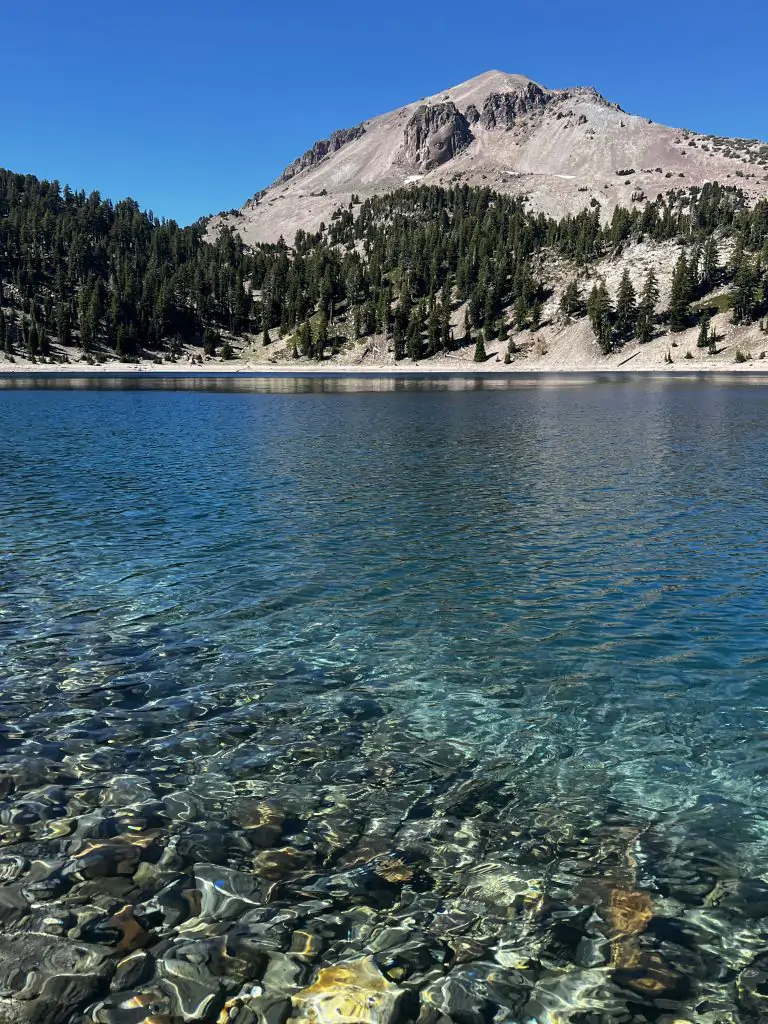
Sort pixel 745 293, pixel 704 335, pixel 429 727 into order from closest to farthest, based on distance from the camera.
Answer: pixel 429 727 < pixel 745 293 < pixel 704 335

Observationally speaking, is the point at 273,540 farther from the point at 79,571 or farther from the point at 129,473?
the point at 129,473

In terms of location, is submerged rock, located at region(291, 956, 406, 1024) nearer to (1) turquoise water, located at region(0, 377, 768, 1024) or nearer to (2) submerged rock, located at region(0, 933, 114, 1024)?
(1) turquoise water, located at region(0, 377, 768, 1024)

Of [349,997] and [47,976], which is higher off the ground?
[47,976]

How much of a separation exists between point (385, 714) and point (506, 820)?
3.47m

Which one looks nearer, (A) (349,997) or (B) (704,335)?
(A) (349,997)

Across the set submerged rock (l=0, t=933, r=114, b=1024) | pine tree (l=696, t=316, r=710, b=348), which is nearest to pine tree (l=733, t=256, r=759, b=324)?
pine tree (l=696, t=316, r=710, b=348)

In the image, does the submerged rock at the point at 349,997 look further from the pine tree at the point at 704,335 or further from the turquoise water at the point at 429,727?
the pine tree at the point at 704,335

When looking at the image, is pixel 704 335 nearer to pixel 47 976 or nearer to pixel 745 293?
pixel 745 293

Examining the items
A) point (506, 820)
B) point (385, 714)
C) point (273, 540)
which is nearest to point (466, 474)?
point (273, 540)

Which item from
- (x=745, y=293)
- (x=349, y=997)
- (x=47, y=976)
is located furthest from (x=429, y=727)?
(x=745, y=293)

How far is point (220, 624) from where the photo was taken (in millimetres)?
16047

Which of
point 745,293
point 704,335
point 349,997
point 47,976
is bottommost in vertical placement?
point 349,997

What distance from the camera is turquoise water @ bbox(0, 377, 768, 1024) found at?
695 cm

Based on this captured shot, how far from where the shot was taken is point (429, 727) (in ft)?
37.7
